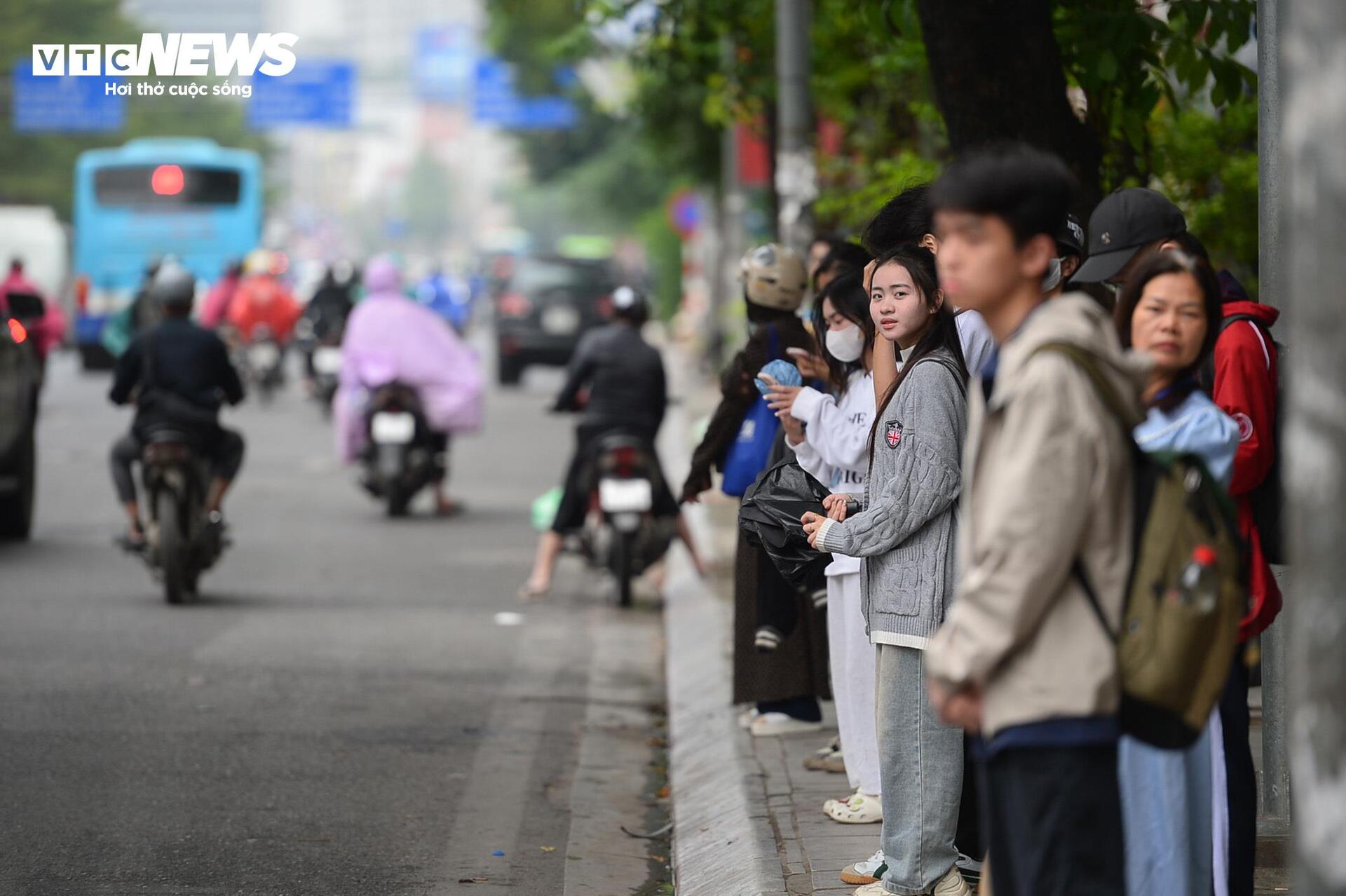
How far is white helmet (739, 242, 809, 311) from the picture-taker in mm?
7125

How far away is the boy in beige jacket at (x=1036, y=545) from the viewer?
128 inches

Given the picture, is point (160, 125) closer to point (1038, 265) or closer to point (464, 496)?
point (464, 496)

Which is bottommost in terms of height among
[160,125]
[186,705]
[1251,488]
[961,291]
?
[186,705]

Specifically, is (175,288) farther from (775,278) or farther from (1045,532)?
(1045,532)

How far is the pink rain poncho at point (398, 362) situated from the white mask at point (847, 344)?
27.9 ft

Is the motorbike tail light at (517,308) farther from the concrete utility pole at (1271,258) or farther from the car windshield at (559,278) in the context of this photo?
the concrete utility pole at (1271,258)

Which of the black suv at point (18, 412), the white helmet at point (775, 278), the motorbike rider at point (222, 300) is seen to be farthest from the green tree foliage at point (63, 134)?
the white helmet at point (775, 278)

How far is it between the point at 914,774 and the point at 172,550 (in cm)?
645

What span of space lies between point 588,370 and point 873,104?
5232 millimetres

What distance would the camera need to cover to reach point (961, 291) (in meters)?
3.47

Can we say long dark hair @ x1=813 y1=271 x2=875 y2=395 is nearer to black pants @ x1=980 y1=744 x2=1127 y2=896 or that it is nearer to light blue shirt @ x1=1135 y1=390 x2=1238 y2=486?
light blue shirt @ x1=1135 y1=390 x2=1238 y2=486

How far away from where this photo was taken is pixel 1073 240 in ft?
18.3

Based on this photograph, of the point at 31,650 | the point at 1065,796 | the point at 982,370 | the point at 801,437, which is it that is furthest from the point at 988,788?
the point at 31,650

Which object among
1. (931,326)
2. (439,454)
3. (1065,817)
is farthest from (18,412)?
(1065,817)
